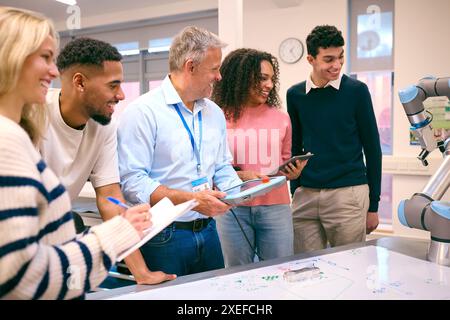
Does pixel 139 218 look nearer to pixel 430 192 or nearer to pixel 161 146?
pixel 161 146

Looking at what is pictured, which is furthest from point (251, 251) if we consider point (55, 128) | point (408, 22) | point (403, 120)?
point (408, 22)

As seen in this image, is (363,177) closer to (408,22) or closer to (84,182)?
(84,182)

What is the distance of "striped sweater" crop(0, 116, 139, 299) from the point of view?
63cm

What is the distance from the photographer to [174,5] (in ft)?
15.2

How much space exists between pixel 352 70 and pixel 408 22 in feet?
2.20

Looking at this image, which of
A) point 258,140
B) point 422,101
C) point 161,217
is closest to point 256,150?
point 258,140

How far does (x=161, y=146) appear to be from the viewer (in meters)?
1.48

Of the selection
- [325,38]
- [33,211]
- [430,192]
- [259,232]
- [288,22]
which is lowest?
[259,232]

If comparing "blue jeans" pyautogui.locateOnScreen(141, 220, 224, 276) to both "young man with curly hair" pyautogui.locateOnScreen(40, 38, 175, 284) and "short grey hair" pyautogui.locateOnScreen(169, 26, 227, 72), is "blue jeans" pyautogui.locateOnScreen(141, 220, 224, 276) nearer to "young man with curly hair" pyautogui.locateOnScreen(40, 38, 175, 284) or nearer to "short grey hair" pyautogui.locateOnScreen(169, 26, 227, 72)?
"young man with curly hair" pyautogui.locateOnScreen(40, 38, 175, 284)

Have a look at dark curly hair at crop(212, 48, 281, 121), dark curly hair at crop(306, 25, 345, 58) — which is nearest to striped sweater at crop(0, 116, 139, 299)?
dark curly hair at crop(212, 48, 281, 121)

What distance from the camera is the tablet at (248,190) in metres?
1.32

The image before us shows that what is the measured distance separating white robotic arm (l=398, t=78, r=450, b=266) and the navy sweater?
0.44 m

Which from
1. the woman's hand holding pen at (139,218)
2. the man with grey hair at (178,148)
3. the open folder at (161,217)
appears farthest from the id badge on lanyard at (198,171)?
the woman's hand holding pen at (139,218)

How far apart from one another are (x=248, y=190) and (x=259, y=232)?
579 millimetres
